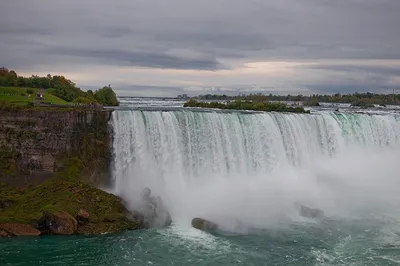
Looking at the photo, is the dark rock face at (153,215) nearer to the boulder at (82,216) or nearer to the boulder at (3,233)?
the boulder at (82,216)

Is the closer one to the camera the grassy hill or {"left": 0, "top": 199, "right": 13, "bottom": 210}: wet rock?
{"left": 0, "top": 199, "right": 13, "bottom": 210}: wet rock

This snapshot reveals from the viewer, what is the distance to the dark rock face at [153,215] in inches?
855

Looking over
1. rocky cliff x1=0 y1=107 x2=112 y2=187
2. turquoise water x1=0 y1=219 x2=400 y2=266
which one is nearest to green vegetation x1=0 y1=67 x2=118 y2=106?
rocky cliff x1=0 y1=107 x2=112 y2=187

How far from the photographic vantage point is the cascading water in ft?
84.6

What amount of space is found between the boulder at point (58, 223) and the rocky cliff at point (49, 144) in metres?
4.64

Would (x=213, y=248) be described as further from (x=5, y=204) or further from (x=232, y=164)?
(x=232, y=164)

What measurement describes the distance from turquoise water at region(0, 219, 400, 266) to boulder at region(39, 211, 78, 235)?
492 mm

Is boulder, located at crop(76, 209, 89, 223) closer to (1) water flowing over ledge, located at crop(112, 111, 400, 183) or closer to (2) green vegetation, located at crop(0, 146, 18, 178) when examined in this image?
(1) water flowing over ledge, located at crop(112, 111, 400, 183)

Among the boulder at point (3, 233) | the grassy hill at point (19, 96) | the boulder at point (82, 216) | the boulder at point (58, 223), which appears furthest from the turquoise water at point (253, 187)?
the grassy hill at point (19, 96)

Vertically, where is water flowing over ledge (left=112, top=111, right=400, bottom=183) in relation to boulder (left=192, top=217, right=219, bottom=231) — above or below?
above

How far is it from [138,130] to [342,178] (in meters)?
14.2

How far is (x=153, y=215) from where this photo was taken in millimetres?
21922

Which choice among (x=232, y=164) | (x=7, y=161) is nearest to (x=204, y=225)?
(x=232, y=164)

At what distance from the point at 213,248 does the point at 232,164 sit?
1053 cm
